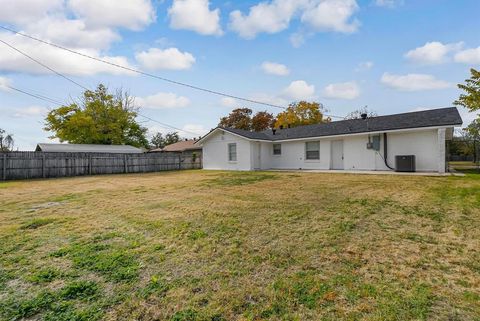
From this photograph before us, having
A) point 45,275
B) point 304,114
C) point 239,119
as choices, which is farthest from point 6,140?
point 45,275

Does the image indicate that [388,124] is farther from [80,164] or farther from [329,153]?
[80,164]

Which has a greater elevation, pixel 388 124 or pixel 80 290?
pixel 388 124

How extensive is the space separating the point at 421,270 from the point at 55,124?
3116 cm

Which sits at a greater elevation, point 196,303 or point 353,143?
point 353,143

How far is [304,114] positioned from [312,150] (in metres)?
17.7

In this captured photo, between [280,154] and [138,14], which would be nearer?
[138,14]

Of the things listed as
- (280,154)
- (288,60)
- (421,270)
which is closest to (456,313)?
(421,270)

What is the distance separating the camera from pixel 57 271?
2602 mm

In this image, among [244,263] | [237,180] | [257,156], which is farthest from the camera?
[257,156]

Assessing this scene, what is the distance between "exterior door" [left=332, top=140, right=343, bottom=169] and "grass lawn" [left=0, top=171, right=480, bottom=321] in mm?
10173

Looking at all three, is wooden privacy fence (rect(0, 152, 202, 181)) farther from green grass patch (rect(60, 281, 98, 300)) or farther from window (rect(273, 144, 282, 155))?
green grass patch (rect(60, 281, 98, 300))

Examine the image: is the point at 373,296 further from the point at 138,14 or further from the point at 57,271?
the point at 138,14

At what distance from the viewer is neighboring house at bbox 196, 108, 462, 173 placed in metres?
12.1

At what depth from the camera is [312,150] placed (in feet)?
53.1
